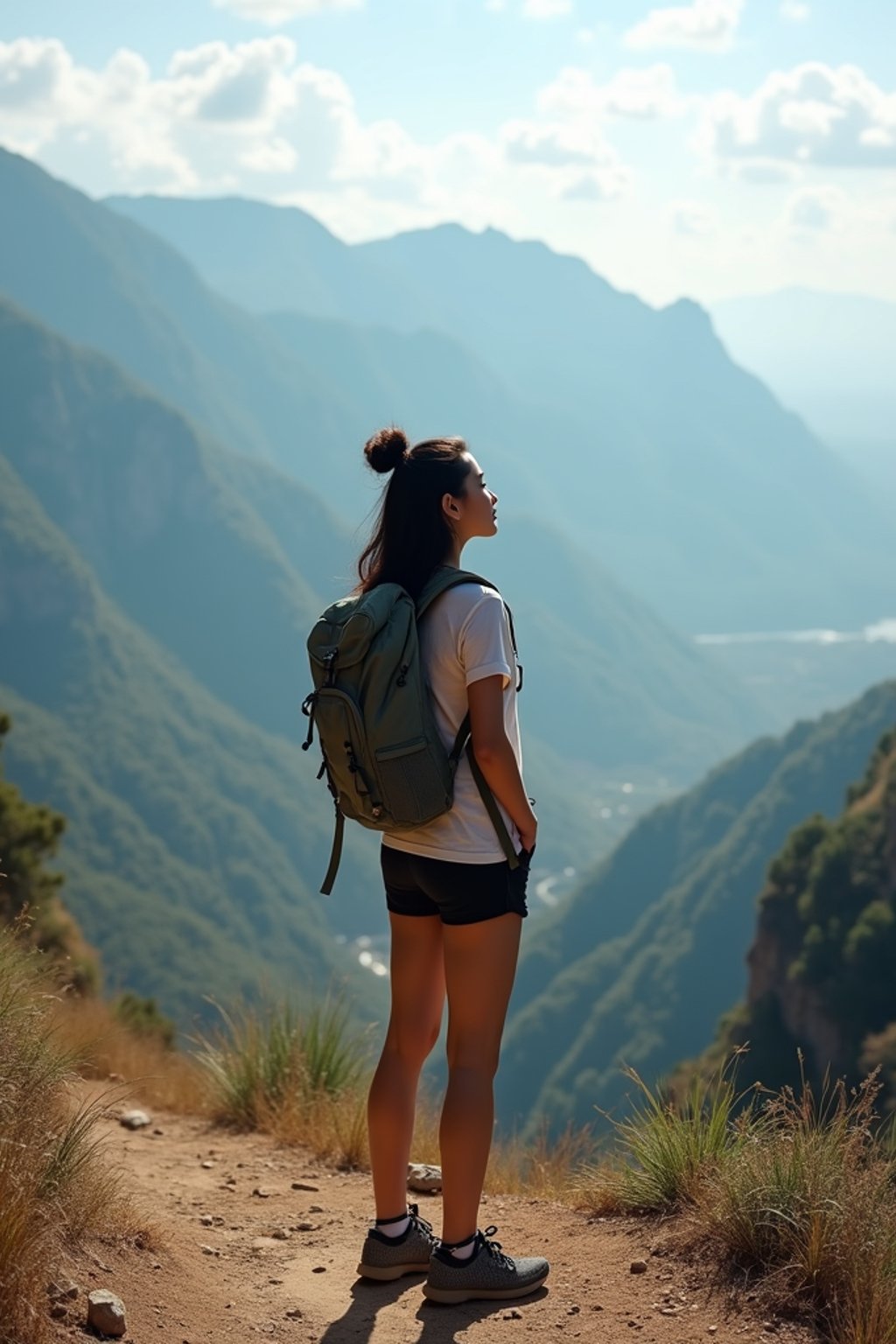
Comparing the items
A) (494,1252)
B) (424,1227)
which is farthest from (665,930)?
(494,1252)

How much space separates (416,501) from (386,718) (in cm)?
63

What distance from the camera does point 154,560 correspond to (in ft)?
543

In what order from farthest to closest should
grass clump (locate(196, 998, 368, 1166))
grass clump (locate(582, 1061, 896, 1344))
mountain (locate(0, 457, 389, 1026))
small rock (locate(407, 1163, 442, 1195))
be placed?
mountain (locate(0, 457, 389, 1026)) → grass clump (locate(196, 998, 368, 1166)) → small rock (locate(407, 1163, 442, 1195)) → grass clump (locate(582, 1061, 896, 1344))

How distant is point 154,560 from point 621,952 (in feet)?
299

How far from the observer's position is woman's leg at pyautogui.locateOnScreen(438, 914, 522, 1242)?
3816mm

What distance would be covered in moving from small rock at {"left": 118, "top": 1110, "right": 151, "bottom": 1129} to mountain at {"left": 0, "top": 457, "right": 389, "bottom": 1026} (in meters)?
76.7

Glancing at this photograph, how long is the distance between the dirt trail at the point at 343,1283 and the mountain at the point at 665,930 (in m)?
61.4

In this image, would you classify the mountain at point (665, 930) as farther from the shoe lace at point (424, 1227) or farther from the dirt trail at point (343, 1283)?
the shoe lace at point (424, 1227)

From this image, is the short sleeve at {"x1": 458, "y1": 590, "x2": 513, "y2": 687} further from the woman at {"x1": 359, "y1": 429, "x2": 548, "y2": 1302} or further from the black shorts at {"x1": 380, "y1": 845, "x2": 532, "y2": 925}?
the black shorts at {"x1": 380, "y1": 845, "x2": 532, "y2": 925}

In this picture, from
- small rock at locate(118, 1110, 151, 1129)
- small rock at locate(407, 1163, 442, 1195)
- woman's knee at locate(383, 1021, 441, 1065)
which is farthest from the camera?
small rock at locate(118, 1110, 151, 1129)

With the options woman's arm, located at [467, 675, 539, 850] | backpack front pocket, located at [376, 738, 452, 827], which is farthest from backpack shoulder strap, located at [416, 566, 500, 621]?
backpack front pocket, located at [376, 738, 452, 827]

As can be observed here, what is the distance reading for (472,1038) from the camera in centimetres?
388

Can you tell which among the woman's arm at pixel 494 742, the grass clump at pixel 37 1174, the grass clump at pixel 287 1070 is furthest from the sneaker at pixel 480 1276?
the grass clump at pixel 287 1070

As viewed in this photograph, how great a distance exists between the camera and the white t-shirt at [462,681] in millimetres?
3705
